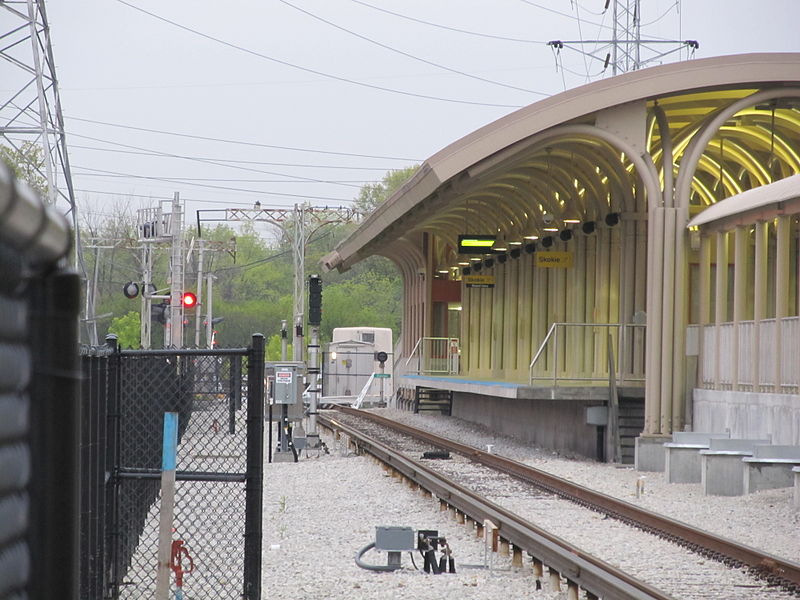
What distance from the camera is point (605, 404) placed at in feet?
72.4

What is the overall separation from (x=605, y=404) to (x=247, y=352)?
1508 centimetres

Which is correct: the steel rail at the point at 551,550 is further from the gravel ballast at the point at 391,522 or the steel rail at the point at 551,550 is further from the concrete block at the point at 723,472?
the concrete block at the point at 723,472

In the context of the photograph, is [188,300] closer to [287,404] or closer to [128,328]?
[287,404]

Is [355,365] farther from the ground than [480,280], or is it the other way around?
[480,280]

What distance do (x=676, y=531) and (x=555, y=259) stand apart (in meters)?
14.0

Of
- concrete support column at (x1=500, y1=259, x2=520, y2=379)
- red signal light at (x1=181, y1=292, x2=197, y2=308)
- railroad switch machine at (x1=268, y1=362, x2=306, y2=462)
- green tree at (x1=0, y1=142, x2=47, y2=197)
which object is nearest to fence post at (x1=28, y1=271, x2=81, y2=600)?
railroad switch machine at (x1=268, y1=362, x2=306, y2=462)

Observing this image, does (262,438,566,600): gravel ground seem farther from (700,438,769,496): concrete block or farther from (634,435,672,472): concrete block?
(634,435,672,472): concrete block

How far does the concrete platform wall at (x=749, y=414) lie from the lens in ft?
52.4

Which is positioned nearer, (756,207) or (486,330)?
(756,207)

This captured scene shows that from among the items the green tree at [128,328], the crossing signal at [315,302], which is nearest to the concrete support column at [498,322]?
the crossing signal at [315,302]

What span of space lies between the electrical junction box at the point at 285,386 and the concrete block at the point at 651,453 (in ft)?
20.9

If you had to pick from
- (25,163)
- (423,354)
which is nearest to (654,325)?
(423,354)

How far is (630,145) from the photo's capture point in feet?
66.0

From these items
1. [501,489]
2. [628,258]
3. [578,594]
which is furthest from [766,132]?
[578,594]
